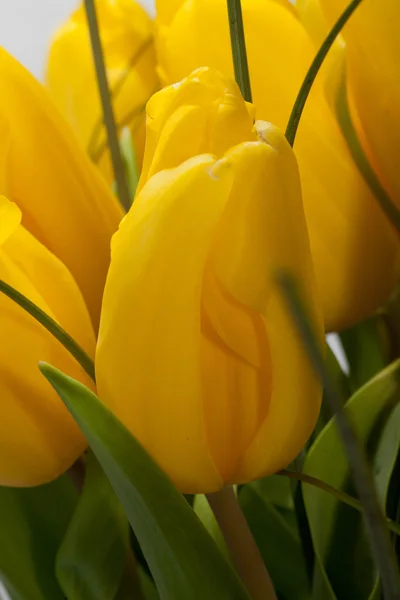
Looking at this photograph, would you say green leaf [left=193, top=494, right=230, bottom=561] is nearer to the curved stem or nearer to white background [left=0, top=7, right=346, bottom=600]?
the curved stem

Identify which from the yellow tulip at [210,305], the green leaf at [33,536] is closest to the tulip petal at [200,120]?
the yellow tulip at [210,305]

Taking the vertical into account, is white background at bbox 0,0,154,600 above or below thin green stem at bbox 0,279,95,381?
above

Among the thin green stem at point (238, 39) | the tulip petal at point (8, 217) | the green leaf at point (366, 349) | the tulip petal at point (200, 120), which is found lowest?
the green leaf at point (366, 349)

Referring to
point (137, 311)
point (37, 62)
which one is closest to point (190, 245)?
point (137, 311)

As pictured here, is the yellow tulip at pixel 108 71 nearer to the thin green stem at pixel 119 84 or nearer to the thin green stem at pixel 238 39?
the thin green stem at pixel 119 84

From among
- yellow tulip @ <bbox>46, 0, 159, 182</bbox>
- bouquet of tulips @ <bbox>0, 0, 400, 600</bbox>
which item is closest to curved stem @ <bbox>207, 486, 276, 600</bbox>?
bouquet of tulips @ <bbox>0, 0, 400, 600</bbox>

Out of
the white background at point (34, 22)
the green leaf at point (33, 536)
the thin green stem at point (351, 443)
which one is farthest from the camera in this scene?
the white background at point (34, 22)
